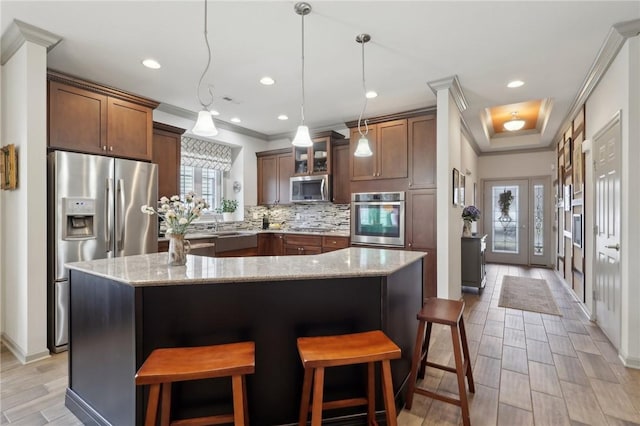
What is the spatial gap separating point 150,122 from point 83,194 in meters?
1.21

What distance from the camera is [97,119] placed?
3215 millimetres

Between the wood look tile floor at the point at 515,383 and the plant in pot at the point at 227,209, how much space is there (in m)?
3.15

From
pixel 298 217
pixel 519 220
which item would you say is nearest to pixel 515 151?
pixel 519 220

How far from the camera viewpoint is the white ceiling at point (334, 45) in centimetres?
231

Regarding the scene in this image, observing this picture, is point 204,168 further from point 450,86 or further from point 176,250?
point 450,86

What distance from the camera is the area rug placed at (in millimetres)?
4027

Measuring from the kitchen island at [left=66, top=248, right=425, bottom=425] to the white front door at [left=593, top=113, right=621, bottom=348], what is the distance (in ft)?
7.42

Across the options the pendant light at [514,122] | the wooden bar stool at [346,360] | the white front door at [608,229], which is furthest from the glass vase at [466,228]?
the wooden bar stool at [346,360]

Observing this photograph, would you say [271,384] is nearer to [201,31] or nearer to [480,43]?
[201,31]

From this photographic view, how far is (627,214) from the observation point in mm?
2547

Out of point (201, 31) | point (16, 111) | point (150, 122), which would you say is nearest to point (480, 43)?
point (201, 31)

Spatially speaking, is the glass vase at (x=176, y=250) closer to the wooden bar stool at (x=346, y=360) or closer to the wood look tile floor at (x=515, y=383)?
the wooden bar stool at (x=346, y=360)

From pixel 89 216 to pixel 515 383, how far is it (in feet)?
12.7

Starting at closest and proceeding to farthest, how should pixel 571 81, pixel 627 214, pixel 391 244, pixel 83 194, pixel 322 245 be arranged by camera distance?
pixel 627 214, pixel 83 194, pixel 571 81, pixel 391 244, pixel 322 245
